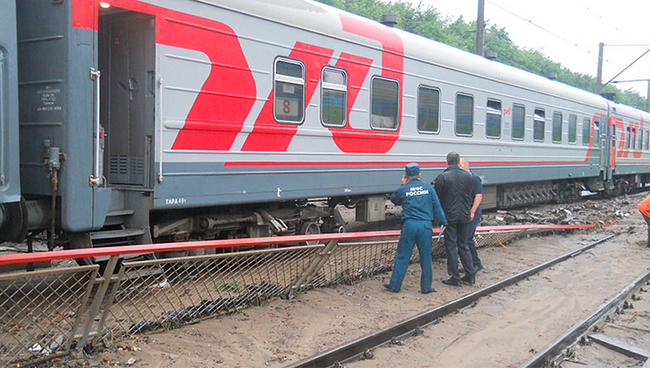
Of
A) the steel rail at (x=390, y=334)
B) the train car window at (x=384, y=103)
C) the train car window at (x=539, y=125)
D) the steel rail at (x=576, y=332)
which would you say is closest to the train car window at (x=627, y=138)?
the train car window at (x=539, y=125)

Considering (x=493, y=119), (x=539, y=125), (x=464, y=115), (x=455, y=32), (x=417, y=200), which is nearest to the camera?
(x=417, y=200)

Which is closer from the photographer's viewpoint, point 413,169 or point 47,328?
point 47,328

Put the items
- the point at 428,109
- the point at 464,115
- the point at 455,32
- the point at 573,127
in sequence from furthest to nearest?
the point at 455,32
the point at 573,127
the point at 464,115
the point at 428,109

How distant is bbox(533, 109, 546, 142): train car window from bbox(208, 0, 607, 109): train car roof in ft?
1.77

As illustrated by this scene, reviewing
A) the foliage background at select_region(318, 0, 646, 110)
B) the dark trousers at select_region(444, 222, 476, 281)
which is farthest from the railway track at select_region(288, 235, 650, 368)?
the foliage background at select_region(318, 0, 646, 110)

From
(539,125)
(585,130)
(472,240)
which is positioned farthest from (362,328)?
(585,130)

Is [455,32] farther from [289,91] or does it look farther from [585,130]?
[289,91]

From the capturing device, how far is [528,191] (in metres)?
15.8

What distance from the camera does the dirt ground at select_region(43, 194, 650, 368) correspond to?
4.60m

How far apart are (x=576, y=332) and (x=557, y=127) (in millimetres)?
10972

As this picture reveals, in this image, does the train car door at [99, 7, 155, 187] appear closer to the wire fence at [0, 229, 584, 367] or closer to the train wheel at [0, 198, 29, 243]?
the train wheel at [0, 198, 29, 243]

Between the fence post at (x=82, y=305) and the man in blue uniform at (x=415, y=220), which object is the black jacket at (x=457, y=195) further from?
the fence post at (x=82, y=305)

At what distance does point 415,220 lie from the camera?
265 inches

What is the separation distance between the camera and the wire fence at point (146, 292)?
417 centimetres
